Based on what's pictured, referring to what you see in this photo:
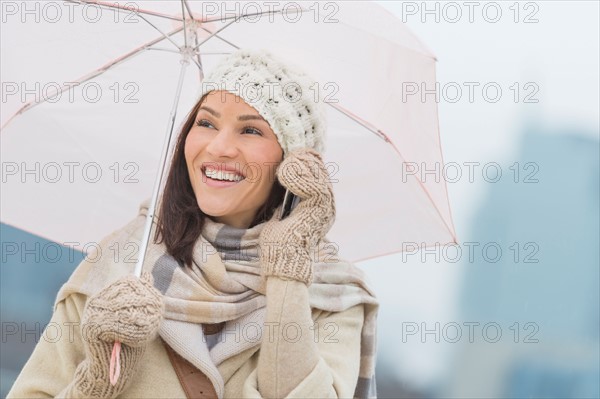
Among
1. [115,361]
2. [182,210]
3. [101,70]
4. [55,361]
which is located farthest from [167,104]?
[115,361]

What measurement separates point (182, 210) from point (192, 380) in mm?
339

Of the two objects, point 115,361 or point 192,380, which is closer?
point 115,361

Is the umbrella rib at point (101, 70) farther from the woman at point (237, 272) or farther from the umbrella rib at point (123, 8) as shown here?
the woman at point (237, 272)

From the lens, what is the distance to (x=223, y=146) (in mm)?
1602

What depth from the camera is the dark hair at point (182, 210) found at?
1.63m

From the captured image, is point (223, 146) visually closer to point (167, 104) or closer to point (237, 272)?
point (237, 272)

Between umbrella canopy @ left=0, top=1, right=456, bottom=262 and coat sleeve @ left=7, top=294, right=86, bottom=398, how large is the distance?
17.8 inches

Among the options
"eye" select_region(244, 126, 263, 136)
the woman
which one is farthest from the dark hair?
"eye" select_region(244, 126, 263, 136)

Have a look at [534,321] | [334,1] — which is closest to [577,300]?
[534,321]

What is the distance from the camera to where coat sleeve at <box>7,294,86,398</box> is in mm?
1555

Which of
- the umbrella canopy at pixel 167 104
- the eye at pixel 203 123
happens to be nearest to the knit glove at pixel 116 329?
the eye at pixel 203 123

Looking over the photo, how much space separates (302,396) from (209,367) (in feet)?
0.58

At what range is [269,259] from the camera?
1537 mm

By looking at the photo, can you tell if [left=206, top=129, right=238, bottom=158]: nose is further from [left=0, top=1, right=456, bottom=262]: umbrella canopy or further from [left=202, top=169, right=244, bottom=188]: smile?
[left=0, top=1, right=456, bottom=262]: umbrella canopy
